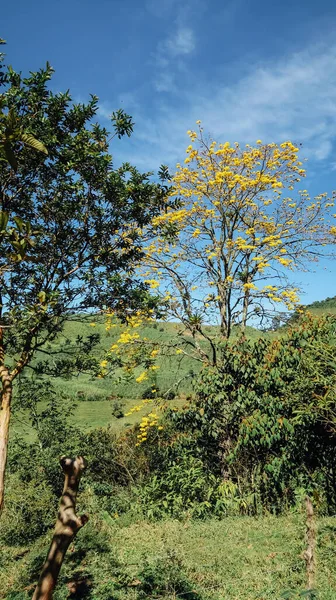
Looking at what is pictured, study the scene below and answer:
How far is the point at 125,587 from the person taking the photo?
554 cm

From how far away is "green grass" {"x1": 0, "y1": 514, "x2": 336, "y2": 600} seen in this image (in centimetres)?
522

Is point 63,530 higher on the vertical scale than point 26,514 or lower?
higher

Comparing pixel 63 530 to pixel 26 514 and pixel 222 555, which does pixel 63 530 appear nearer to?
pixel 222 555

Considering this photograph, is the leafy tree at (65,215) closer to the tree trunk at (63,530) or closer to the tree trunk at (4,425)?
the tree trunk at (4,425)

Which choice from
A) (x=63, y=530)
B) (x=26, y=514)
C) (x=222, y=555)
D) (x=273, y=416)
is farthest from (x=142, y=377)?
(x=63, y=530)

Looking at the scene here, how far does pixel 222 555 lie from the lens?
645 centimetres

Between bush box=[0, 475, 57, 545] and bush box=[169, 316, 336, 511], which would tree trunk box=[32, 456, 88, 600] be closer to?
bush box=[169, 316, 336, 511]

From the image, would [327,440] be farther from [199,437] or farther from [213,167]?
[213,167]

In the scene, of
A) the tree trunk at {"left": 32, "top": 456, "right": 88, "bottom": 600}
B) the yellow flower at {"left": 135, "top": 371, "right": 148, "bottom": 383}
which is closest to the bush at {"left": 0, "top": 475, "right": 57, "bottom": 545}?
the yellow flower at {"left": 135, "top": 371, "right": 148, "bottom": 383}

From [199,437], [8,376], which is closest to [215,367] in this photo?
[199,437]

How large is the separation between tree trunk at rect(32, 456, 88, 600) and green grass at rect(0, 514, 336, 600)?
4.24 m

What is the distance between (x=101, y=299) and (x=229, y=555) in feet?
16.0

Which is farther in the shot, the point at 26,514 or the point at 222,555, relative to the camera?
the point at 26,514

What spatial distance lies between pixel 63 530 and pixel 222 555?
20.8 feet
